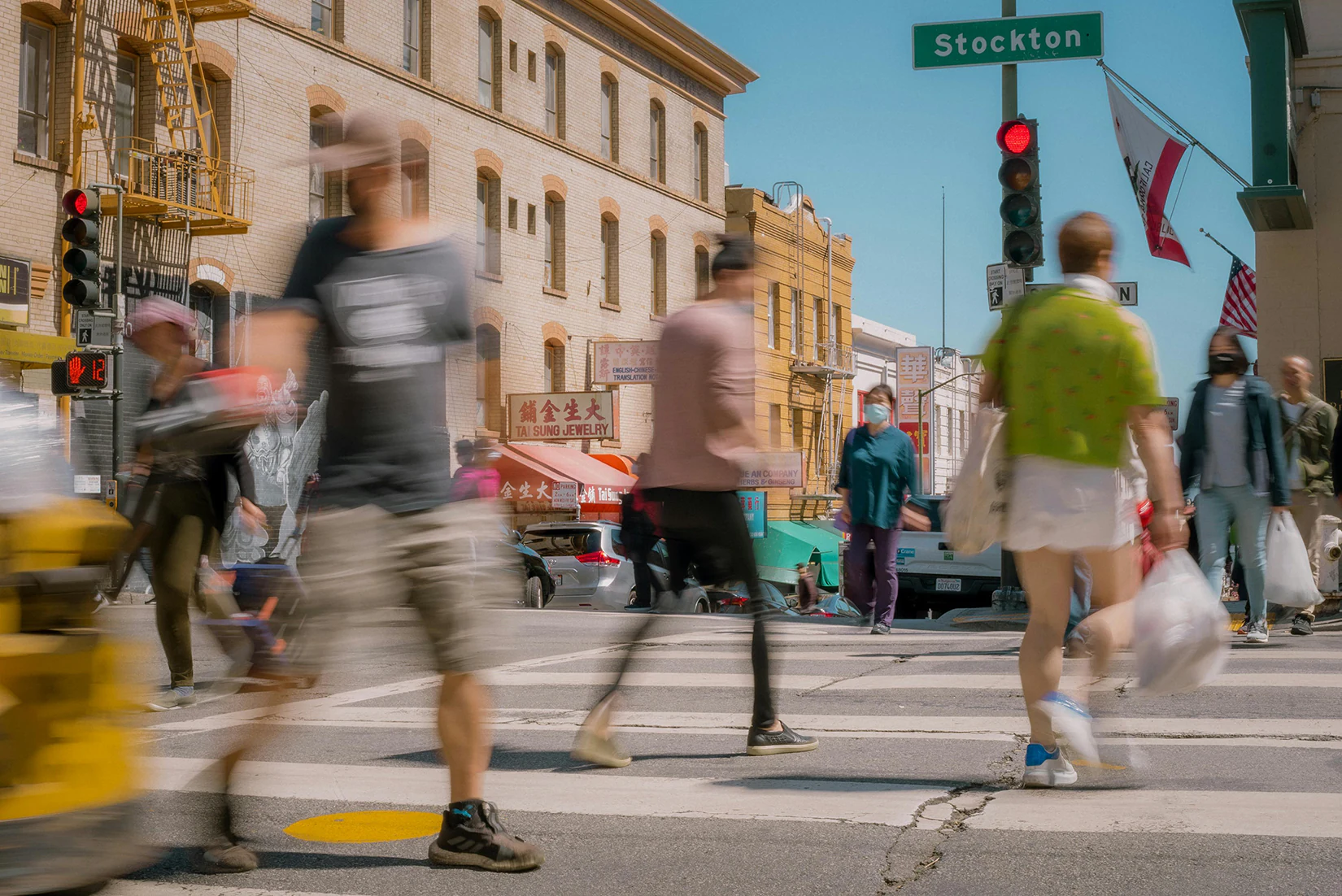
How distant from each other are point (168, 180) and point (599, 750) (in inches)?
811

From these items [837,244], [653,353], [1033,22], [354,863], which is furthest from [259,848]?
[837,244]

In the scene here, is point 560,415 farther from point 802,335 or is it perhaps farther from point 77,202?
point 77,202

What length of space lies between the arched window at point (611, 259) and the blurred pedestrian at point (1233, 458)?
94.2 ft

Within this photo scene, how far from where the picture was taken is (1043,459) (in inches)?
195

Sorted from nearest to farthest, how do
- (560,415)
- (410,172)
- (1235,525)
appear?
(410,172)
(1235,525)
(560,415)

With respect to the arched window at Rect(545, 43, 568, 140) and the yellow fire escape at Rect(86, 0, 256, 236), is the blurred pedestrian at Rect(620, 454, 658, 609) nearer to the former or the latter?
the yellow fire escape at Rect(86, 0, 256, 236)

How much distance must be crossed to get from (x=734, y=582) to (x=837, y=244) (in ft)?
144

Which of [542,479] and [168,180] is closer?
[168,180]

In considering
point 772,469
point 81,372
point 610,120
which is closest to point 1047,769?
point 772,469

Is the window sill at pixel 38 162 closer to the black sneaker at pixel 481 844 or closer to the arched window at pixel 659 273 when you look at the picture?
the arched window at pixel 659 273

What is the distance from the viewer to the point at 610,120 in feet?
125

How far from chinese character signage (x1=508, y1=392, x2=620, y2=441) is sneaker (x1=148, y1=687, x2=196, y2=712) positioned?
25220 millimetres

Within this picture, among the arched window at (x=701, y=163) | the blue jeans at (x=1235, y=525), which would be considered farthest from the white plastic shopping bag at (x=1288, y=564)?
the arched window at (x=701, y=163)

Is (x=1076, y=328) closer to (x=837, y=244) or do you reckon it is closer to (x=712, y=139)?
(x=712, y=139)
